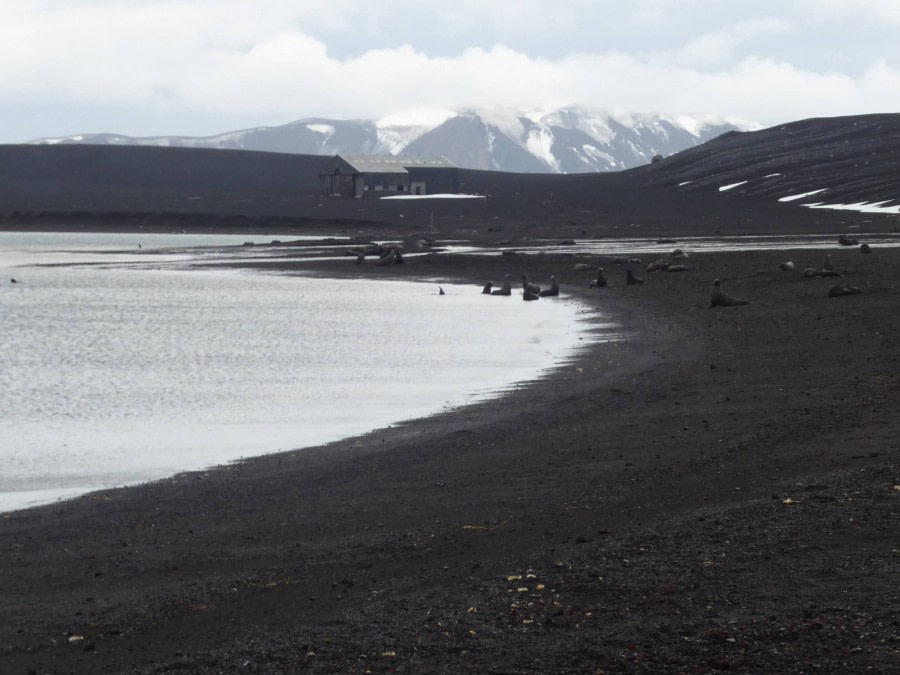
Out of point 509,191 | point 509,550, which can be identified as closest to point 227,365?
point 509,550

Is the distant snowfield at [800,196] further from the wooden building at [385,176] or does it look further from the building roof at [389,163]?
the building roof at [389,163]

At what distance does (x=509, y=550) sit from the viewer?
27.3 feet

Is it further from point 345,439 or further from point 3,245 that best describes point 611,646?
point 3,245

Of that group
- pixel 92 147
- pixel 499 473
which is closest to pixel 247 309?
pixel 499 473

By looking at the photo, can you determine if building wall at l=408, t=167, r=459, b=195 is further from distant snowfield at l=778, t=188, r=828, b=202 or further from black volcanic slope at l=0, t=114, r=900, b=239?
distant snowfield at l=778, t=188, r=828, b=202

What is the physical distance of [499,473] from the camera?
11086mm

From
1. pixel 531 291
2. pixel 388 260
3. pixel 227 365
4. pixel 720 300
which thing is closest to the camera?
pixel 227 365

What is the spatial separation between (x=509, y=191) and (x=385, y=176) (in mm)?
12770

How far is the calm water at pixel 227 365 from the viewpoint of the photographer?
1402 centimetres

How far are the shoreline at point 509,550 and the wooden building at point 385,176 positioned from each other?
93361 mm

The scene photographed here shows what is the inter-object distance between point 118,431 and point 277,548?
23.7 feet

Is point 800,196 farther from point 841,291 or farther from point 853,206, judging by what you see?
point 841,291

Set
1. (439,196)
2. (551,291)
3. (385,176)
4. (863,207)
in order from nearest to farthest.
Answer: (551,291), (863,207), (439,196), (385,176)

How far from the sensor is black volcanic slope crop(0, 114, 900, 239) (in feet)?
262
